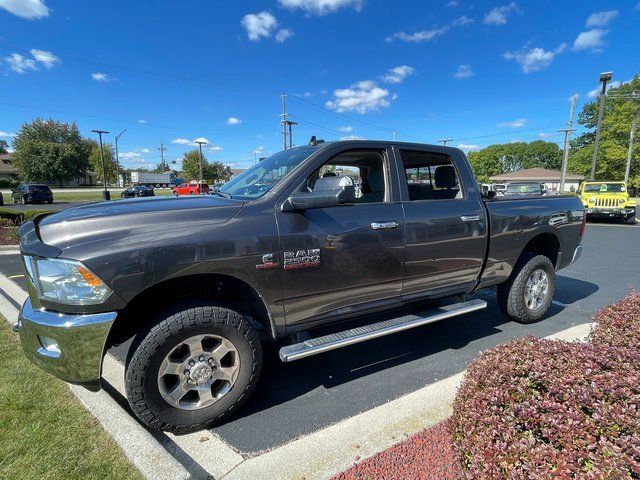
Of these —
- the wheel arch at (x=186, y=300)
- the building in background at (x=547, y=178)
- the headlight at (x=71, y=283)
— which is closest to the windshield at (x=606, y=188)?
the wheel arch at (x=186, y=300)

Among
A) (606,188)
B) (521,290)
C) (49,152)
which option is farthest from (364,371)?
(49,152)

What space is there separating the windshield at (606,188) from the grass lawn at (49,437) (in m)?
21.1

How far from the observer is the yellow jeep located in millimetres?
16266

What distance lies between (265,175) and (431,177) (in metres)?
2.03

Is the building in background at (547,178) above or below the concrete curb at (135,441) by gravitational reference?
above

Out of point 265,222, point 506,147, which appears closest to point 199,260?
point 265,222

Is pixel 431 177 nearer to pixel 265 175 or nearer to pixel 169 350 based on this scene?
pixel 265 175

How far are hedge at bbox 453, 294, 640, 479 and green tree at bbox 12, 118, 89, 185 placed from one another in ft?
235

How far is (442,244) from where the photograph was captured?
3.51 m

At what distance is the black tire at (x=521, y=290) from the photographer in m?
4.39

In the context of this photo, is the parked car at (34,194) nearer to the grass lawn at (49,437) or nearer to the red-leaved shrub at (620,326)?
the grass lawn at (49,437)

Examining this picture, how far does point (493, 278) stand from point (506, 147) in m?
117

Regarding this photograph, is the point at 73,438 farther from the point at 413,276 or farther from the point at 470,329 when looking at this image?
the point at 470,329

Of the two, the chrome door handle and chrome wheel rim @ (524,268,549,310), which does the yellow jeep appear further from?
the chrome door handle
